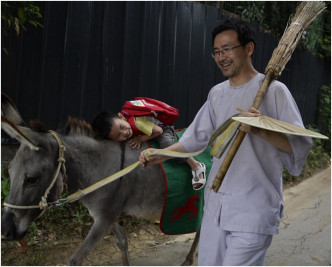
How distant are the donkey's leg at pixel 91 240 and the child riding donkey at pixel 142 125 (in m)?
0.69

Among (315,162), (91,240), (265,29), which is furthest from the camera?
(315,162)

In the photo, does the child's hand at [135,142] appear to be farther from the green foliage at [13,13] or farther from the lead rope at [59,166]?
the green foliage at [13,13]

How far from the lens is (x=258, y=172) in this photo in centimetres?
207

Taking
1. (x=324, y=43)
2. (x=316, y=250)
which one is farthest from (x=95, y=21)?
(x=324, y=43)

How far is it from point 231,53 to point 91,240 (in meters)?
1.74

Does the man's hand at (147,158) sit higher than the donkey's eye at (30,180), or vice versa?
the man's hand at (147,158)

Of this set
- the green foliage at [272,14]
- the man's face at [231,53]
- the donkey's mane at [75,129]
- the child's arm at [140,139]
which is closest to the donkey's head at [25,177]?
the donkey's mane at [75,129]

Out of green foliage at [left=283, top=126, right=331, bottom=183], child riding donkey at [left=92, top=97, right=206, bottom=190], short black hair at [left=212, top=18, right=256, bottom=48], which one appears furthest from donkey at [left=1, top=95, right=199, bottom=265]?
green foliage at [left=283, top=126, right=331, bottom=183]

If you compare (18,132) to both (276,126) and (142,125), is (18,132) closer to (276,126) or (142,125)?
(142,125)

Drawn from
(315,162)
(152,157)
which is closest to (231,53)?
(152,157)

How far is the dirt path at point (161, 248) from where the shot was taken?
3.74 meters

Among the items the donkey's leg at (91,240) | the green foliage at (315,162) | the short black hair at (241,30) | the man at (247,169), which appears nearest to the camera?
the man at (247,169)

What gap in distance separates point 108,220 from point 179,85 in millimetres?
3116

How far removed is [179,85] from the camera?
5.54 meters
